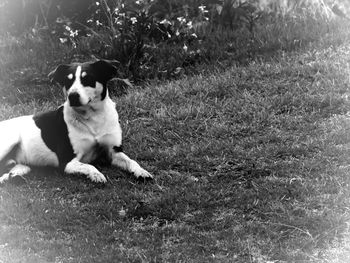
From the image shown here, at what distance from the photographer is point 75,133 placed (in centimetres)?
622

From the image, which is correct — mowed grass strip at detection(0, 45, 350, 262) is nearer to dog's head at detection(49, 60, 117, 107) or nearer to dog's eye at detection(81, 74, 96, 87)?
dog's head at detection(49, 60, 117, 107)

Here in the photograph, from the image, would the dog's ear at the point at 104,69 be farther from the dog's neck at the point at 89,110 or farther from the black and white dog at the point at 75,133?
the dog's neck at the point at 89,110

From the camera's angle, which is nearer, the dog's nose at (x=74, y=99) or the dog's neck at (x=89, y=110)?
the dog's nose at (x=74, y=99)

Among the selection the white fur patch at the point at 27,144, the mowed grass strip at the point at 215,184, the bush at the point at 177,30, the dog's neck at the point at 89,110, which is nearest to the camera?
the mowed grass strip at the point at 215,184

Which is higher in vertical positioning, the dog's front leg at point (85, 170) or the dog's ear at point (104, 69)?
the dog's ear at point (104, 69)

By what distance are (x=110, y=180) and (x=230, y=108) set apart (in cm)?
194

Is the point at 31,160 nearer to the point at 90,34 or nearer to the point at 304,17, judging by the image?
the point at 90,34

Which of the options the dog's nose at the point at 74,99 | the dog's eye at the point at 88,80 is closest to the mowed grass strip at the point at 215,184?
the dog's nose at the point at 74,99

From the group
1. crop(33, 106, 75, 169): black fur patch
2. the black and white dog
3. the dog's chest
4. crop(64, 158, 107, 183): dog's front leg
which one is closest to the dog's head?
the black and white dog

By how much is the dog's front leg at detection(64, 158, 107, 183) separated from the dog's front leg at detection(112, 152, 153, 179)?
0.94 feet

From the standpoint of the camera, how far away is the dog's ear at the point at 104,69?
6.14 metres

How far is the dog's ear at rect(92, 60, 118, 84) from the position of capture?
6.14 m

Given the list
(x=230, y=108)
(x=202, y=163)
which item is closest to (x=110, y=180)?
(x=202, y=163)

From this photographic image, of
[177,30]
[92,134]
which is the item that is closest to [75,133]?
[92,134]
